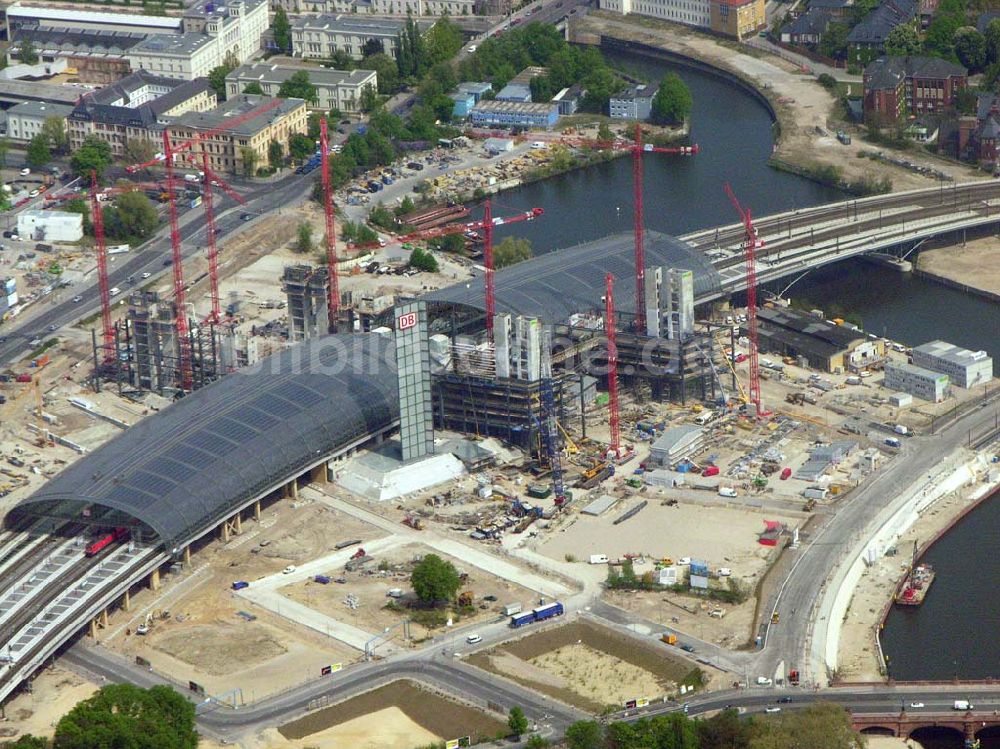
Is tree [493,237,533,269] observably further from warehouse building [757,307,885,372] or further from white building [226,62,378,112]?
white building [226,62,378,112]

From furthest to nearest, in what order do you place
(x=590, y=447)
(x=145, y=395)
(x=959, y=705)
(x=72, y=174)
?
1. (x=72, y=174)
2. (x=145, y=395)
3. (x=590, y=447)
4. (x=959, y=705)

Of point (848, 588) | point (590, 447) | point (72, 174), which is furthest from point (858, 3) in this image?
point (848, 588)

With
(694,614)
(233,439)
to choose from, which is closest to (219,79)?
(233,439)

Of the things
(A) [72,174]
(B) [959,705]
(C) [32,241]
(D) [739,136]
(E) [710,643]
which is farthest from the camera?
(D) [739,136]

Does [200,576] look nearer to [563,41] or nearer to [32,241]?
[32,241]

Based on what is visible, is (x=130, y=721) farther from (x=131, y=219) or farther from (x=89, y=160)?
(x=89, y=160)

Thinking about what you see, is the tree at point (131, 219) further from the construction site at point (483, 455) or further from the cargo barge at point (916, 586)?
the cargo barge at point (916, 586)

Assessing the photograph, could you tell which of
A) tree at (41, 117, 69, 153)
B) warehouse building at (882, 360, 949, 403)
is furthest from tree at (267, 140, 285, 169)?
warehouse building at (882, 360, 949, 403)
